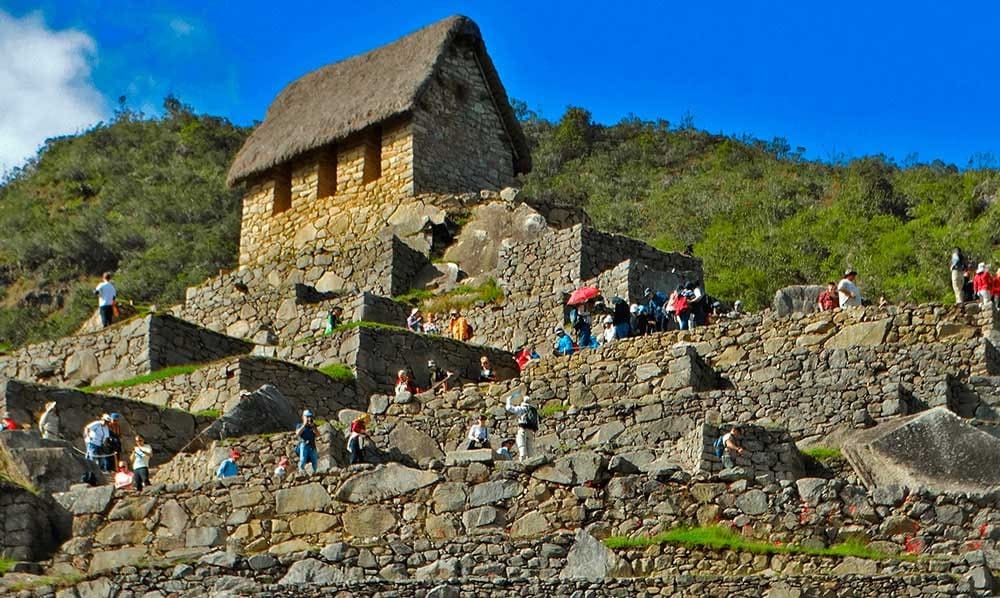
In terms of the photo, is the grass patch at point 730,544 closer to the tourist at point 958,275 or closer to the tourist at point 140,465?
the tourist at point 140,465

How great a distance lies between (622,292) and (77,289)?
83.5ft

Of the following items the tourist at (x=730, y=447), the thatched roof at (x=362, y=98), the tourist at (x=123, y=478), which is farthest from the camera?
A: the thatched roof at (x=362, y=98)

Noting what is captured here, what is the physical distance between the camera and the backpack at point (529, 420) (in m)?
27.2

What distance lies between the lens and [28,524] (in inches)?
939

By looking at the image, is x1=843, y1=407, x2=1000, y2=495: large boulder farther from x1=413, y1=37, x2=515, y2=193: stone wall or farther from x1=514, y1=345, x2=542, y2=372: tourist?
x1=413, y1=37, x2=515, y2=193: stone wall

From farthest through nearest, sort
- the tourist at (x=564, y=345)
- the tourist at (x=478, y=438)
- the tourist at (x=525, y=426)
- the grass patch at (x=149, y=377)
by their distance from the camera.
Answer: the grass patch at (x=149, y=377)
the tourist at (x=564, y=345)
the tourist at (x=525, y=426)
the tourist at (x=478, y=438)

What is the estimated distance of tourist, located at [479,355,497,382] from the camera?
31.1 meters

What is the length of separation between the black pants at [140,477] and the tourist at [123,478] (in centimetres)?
7

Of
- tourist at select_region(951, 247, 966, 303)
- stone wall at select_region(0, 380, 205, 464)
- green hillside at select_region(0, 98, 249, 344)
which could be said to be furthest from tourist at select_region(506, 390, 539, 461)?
green hillside at select_region(0, 98, 249, 344)

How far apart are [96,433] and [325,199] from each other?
14351mm

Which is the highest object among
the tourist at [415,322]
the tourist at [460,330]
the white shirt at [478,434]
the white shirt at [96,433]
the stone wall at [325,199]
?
the stone wall at [325,199]

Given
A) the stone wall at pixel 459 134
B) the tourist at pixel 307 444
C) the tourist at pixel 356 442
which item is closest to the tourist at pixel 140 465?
the tourist at pixel 307 444

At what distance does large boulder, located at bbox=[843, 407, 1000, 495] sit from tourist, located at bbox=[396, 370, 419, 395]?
6817 millimetres

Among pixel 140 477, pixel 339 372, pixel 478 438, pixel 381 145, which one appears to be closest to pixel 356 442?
pixel 478 438
